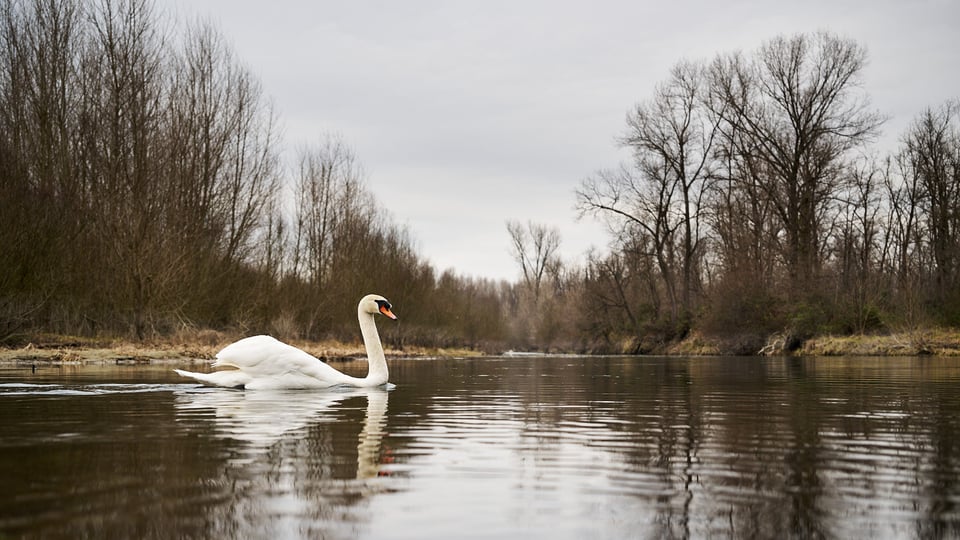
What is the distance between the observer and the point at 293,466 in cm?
518

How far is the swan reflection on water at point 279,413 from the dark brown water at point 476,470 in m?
0.04

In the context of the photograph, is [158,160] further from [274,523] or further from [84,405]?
[274,523]

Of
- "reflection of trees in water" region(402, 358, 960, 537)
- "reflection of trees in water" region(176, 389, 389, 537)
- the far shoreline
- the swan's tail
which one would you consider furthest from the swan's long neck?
the far shoreline

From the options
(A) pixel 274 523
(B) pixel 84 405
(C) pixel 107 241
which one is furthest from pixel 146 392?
(C) pixel 107 241

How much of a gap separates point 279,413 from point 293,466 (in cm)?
388

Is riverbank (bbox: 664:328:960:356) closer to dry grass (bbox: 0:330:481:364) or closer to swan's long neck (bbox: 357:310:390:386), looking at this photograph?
dry grass (bbox: 0:330:481:364)

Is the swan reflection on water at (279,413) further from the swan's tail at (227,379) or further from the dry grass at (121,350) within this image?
the dry grass at (121,350)

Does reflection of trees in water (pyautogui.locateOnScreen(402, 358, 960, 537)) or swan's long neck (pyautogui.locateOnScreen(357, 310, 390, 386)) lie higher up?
swan's long neck (pyautogui.locateOnScreen(357, 310, 390, 386))

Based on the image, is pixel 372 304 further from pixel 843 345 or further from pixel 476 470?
pixel 843 345

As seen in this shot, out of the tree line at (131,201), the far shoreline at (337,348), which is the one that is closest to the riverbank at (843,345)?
the far shoreline at (337,348)

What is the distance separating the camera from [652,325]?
6147cm

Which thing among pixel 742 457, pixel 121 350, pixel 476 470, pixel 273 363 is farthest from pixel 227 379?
pixel 121 350

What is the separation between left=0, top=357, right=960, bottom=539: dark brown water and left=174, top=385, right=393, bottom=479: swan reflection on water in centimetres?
4

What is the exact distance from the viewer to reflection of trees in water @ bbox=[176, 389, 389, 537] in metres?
3.69
